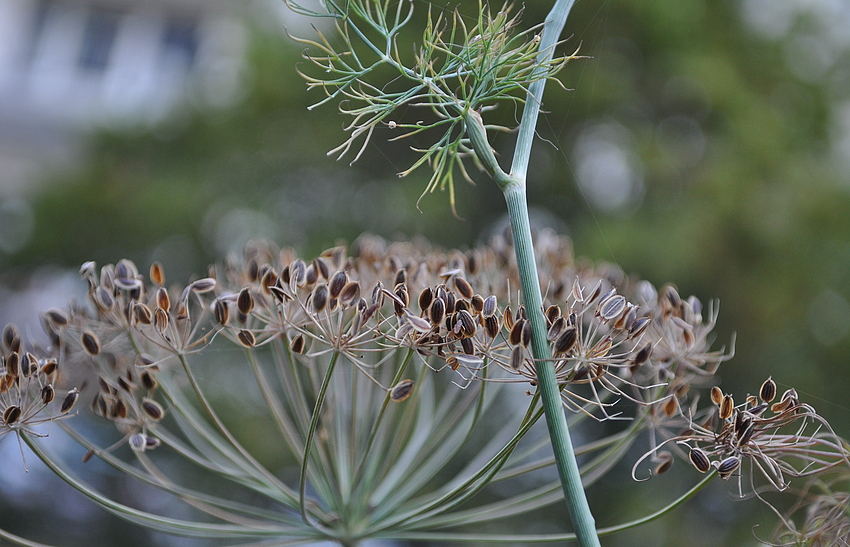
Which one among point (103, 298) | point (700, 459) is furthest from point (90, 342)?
point (700, 459)

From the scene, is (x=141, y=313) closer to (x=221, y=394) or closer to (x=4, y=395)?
(x=4, y=395)

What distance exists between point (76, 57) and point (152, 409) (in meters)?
6.05

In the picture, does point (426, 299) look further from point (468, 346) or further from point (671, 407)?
point (671, 407)

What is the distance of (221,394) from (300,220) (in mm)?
805

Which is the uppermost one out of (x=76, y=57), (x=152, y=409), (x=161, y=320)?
(x=76, y=57)

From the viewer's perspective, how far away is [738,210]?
279 centimetres

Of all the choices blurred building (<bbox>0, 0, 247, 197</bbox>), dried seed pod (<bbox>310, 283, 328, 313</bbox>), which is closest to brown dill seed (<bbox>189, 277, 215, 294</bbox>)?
dried seed pod (<bbox>310, 283, 328, 313</bbox>)

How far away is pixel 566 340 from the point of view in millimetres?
408

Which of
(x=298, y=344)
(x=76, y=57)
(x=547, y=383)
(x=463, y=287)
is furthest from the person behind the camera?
(x=76, y=57)

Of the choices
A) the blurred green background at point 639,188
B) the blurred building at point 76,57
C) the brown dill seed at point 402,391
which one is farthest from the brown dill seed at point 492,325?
the blurred building at point 76,57

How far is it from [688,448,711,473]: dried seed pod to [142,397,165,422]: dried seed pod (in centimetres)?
46

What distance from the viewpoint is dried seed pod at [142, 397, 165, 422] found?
637 millimetres

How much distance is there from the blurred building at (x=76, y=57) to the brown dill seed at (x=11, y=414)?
4.59 m

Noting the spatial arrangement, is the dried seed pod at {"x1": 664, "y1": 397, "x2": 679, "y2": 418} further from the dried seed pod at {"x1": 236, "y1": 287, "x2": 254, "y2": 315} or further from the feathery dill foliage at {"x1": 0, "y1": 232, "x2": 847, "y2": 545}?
the dried seed pod at {"x1": 236, "y1": 287, "x2": 254, "y2": 315}
